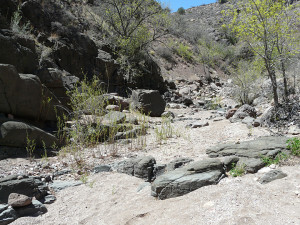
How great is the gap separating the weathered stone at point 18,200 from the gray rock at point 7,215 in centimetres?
7

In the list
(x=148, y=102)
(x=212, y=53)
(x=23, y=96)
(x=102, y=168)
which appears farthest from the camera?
(x=212, y=53)

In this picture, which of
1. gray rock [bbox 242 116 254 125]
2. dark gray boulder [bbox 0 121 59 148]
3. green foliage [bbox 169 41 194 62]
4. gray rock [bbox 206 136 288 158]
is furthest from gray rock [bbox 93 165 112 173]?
green foliage [bbox 169 41 194 62]

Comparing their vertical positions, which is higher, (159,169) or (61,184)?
(159,169)

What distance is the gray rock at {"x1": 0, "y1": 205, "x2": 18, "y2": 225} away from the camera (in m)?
2.91

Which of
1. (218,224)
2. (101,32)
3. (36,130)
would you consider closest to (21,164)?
(36,130)

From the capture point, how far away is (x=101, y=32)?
14555mm

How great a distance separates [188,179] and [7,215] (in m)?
2.19

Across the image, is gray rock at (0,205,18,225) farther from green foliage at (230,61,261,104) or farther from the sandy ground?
green foliage at (230,61,261,104)

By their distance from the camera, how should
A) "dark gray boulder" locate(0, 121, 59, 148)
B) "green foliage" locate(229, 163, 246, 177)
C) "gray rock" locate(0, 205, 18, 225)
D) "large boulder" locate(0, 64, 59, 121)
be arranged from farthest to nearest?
"large boulder" locate(0, 64, 59, 121) → "dark gray boulder" locate(0, 121, 59, 148) → "green foliage" locate(229, 163, 246, 177) → "gray rock" locate(0, 205, 18, 225)

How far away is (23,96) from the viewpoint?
5176 millimetres

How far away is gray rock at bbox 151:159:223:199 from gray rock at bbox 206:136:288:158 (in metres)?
0.71

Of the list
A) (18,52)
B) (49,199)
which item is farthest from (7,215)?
(18,52)

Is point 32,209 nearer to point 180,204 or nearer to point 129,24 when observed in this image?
point 180,204

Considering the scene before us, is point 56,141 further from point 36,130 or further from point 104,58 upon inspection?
point 104,58
